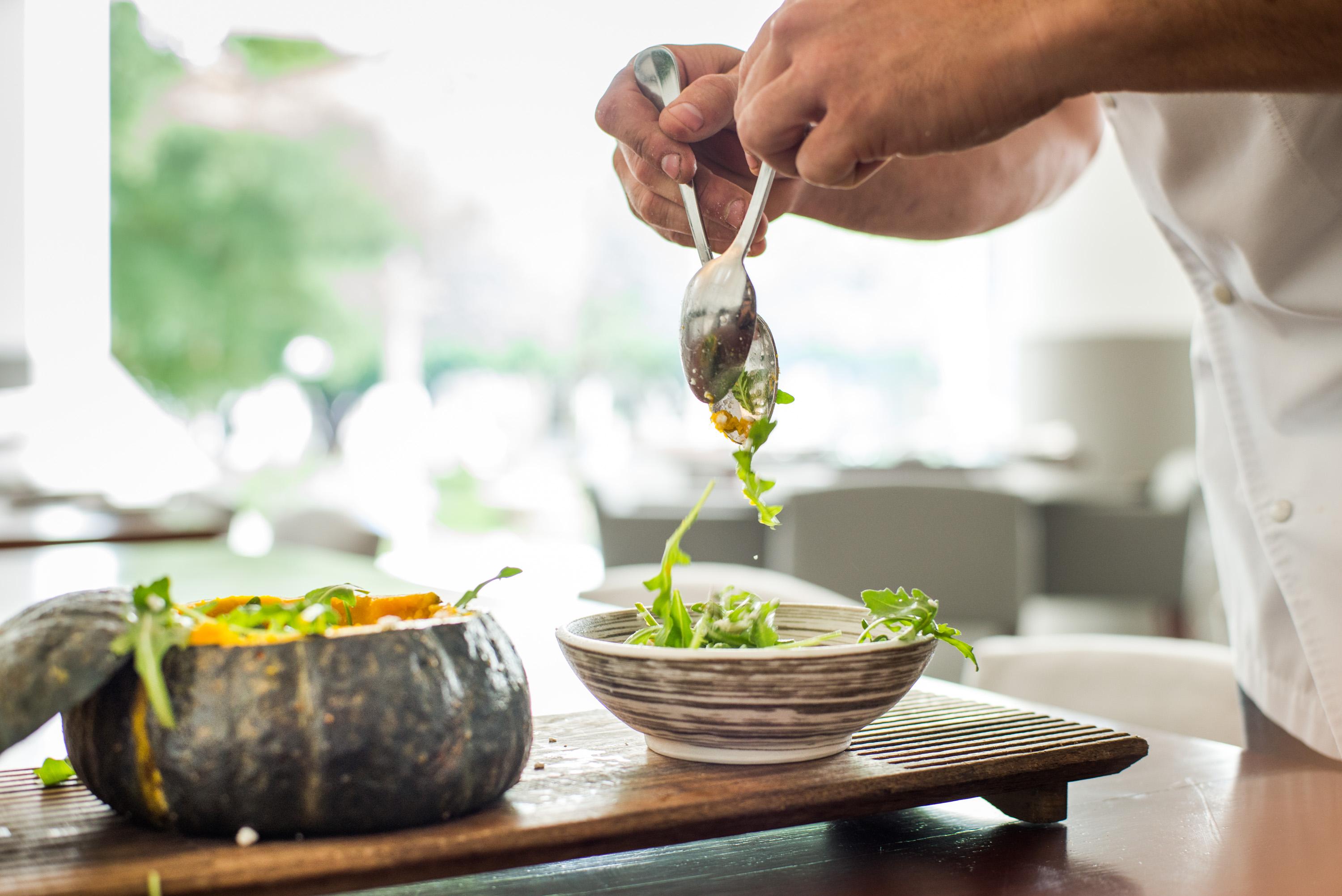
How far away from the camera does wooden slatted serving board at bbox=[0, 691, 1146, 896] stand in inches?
20.5

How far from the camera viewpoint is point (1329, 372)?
42.0 inches

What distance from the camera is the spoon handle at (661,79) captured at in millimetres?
905

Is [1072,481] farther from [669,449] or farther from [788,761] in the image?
[788,761]

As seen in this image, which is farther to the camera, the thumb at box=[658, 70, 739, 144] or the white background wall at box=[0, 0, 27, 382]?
the white background wall at box=[0, 0, 27, 382]

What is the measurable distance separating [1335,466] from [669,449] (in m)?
7.03

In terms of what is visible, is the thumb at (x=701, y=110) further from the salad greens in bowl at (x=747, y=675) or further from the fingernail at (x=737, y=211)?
the salad greens in bowl at (x=747, y=675)

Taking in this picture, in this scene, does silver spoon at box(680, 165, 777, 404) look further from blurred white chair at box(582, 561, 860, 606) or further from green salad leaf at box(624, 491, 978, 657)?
blurred white chair at box(582, 561, 860, 606)

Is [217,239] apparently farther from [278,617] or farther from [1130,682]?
[278,617]

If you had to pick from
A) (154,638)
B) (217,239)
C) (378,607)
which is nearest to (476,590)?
(378,607)

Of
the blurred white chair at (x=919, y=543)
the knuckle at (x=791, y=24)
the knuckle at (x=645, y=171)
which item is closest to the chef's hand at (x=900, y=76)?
the knuckle at (x=791, y=24)

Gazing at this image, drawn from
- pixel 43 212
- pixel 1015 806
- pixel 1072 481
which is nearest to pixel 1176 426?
pixel 1072 481

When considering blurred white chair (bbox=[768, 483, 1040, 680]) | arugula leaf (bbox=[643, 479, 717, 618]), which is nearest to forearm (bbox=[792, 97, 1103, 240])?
arugula leaf (bbox=[643, 479, 717, 618])

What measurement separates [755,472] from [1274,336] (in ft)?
2.14

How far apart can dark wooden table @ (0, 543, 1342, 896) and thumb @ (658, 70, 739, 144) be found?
0.50 m
